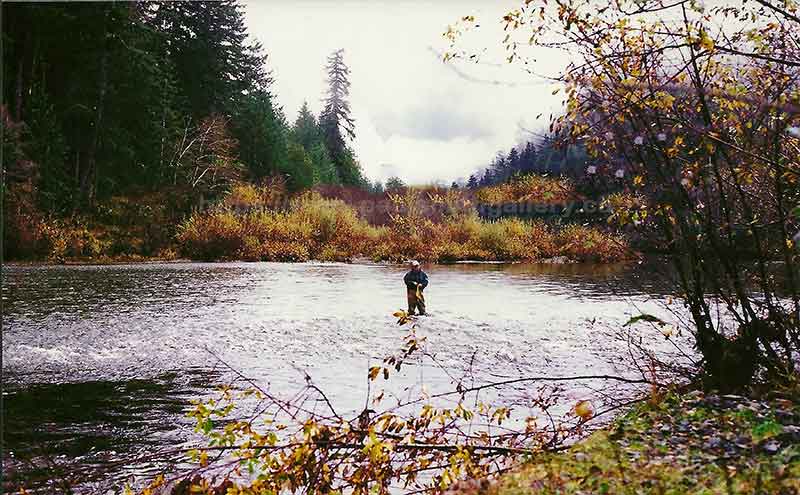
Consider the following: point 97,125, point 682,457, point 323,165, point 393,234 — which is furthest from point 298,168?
point 682,457

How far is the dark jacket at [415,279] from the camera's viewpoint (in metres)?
5.80

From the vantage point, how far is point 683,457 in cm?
223

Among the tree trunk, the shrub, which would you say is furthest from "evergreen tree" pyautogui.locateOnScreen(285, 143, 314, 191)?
the tree trunk

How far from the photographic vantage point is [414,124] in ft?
15.6

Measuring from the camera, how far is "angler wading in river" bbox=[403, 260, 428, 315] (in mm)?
5773

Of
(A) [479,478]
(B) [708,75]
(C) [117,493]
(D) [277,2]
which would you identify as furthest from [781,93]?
(C) [117,493]

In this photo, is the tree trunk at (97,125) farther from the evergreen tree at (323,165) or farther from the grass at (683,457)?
the grass at (683,457)

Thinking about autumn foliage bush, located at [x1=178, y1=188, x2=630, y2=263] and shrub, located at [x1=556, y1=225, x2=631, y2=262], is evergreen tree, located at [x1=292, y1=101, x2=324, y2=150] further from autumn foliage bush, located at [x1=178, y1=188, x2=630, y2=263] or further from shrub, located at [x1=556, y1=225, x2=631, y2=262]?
shrub, located at [x1=556, y1=225, x2=631, y2=262]

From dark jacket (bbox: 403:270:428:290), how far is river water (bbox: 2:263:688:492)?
0.67 ft

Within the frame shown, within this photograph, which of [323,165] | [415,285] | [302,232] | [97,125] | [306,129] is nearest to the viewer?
[306,129]

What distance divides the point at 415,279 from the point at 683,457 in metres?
3.67

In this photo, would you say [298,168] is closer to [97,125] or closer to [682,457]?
[97,125]

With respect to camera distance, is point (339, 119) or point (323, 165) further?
point (323, 165)

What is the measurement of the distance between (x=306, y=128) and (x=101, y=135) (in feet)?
10.4
